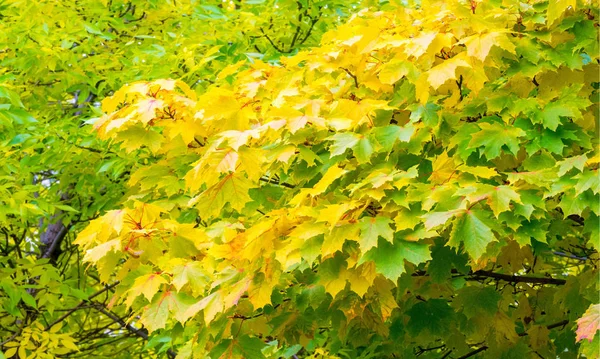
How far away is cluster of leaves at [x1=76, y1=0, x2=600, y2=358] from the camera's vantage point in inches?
100

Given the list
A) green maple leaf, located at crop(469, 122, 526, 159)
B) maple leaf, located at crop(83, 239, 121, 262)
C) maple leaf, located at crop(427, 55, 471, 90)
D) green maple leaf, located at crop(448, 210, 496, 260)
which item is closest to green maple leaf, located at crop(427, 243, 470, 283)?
green maple leaf, located at crop(469, 122, 526, 159)

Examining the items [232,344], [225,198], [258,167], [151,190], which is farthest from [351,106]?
[151,190]

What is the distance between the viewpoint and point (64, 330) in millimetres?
7148

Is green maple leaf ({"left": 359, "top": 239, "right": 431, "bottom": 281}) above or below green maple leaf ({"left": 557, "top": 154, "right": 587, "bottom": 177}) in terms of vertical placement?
below

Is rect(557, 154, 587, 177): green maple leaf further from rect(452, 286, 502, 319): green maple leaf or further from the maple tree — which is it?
rect(452, 286, 502, 319): green maple leaf

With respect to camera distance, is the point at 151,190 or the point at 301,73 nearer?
the point at 301,73

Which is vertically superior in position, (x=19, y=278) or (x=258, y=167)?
(x=258, y=167)

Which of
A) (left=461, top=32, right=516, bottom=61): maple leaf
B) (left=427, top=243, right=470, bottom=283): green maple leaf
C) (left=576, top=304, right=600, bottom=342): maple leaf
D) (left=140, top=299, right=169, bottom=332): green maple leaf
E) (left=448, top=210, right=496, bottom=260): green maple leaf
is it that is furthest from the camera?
(left=427, top=243, right=470, bottom=283): green maple leaf

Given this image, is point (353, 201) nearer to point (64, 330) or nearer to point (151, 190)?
point (151, 190)

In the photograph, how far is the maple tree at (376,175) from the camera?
100 inches

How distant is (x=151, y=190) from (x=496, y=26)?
1.95 meters

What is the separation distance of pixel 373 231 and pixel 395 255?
0.38 feet

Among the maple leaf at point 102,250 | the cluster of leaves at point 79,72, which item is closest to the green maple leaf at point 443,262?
the maple leaf at point 102,250

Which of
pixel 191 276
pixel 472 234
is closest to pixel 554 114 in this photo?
pixel 472 234
